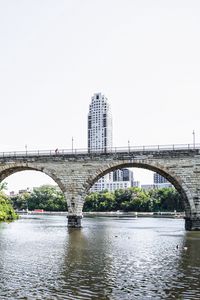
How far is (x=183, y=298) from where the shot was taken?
56.2 feet

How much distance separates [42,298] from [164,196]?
119914 mm

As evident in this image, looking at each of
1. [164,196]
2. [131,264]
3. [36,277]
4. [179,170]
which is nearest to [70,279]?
[36,277]

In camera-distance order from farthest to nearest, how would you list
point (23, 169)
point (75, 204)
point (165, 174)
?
point (23, 169) → point (75, 204) → point (165, 174)

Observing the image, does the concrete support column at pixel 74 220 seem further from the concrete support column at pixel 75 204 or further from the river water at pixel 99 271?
the river water at pixel 99 271

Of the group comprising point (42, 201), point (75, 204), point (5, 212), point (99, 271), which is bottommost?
point (99, 271)

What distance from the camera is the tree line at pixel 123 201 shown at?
133325mm

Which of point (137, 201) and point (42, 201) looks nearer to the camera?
point (137, 201)

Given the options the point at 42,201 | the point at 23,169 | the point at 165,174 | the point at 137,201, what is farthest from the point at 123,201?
the point at 165,174

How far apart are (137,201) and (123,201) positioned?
6.69 m

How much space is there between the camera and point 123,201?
145250 mm

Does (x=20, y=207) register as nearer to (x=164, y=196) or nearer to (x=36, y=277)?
(x=164, y=196)

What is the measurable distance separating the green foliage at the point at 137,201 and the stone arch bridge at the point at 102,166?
7650 centimetres

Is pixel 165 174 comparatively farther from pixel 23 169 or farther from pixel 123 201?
pixel 123 201

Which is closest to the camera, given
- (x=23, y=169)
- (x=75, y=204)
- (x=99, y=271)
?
(x=99, y=271)
